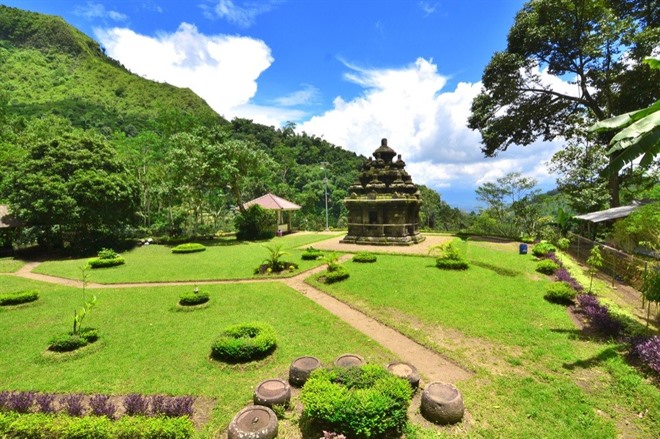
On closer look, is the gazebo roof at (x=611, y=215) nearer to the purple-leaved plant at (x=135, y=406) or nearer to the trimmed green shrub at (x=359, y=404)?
the trimmed green shrub at (x=359, y=404)

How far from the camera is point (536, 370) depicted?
7285 millimetres

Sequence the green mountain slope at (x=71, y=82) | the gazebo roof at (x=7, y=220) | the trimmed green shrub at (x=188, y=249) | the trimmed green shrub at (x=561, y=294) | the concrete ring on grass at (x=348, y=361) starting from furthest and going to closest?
the green mountain slope at (x=71, y=82) → the trimmed green shrub at (x=188, y=249) → the gazebo roof at (x=7, y=220) → the trimmed green shrub at (x=561, y=294) → the concrete ring on grass at (x=348, y=361)

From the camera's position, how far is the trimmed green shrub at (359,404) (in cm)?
509

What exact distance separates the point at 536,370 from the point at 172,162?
28561 millimetres

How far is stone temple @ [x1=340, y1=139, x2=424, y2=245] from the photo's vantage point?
26.0 metres

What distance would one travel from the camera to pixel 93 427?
16.4 feet

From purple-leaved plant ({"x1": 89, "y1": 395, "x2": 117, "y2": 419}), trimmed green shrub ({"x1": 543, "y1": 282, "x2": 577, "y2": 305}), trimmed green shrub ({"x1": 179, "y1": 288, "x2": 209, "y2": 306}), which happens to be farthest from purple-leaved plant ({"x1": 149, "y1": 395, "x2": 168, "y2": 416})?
trimmed green shrub ({"x1": 543, "y1": 282, "x2": 577, "y2": 305})

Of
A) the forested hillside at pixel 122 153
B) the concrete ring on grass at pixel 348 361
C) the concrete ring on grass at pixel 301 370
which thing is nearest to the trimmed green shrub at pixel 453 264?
the concrete ring on grass at pixel 348 361

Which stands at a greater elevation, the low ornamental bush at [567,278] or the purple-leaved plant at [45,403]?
the low ornamental bush at [567,278]

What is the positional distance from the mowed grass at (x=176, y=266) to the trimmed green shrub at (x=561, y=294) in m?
11.3

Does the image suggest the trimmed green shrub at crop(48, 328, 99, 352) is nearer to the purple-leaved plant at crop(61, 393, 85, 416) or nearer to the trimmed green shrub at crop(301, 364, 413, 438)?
the purple-leaved plant at crop(61, 393, 85, 416)

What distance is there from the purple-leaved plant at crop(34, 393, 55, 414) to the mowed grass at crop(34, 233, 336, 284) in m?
10.2

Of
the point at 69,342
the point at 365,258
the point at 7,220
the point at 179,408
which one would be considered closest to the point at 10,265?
the point at 7,220

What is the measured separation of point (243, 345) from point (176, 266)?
13167mm
